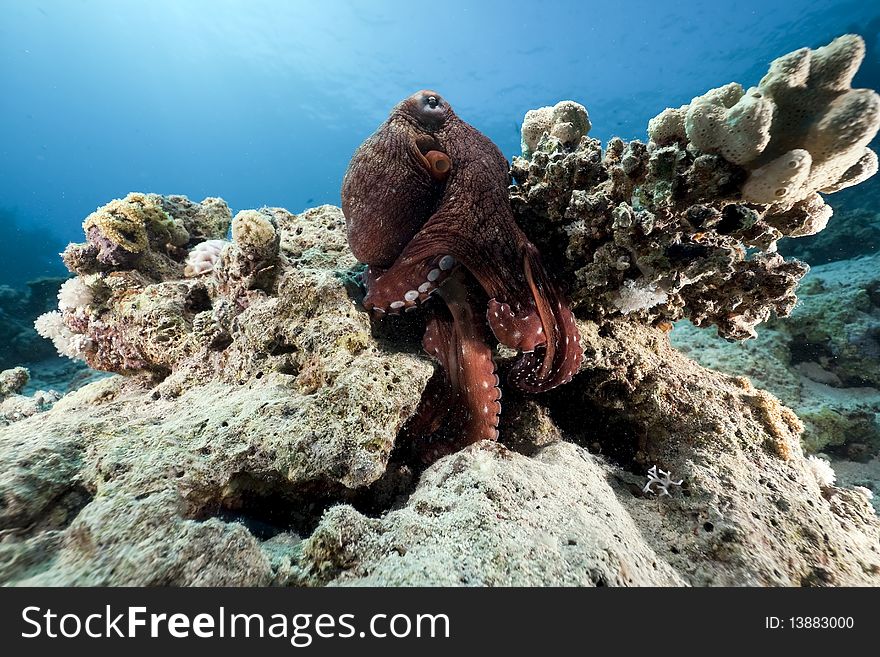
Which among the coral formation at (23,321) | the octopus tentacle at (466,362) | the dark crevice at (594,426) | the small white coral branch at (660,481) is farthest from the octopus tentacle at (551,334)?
the coral formation at (23,321)

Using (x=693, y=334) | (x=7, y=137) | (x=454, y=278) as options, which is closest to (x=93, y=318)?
(x=454, y=278)

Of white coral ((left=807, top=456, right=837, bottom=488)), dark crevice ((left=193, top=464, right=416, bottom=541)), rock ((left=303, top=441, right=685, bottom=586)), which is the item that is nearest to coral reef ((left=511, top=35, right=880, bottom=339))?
white coral ((left=807, top=456, right=837, bottom=488))

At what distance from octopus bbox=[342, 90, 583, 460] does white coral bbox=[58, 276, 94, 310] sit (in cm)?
269

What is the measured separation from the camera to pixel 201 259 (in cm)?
382

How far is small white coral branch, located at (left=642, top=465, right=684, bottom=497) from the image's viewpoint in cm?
221

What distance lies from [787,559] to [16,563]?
10.3 ft

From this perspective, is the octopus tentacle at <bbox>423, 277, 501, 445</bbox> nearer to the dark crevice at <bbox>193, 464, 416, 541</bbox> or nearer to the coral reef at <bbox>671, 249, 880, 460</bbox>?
the dark crevice at <bbox>193, 464, 416, 541</bbox>

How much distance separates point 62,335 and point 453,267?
3978mm

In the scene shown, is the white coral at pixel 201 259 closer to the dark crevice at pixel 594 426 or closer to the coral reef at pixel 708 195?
the coral reef at pixel 708 195

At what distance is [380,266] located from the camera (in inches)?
116

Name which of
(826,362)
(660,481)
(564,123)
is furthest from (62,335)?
(826,362)

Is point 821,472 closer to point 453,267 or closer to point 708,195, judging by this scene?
point 708,195

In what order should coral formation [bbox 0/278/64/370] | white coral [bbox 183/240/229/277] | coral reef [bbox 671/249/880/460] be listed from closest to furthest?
white coral [bbox 183/240/229/277], coral reef [bbox 671/249/880/460], coral formation [bbox 0/278/64/370]

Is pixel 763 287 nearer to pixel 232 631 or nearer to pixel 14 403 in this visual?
pixel 232 631
